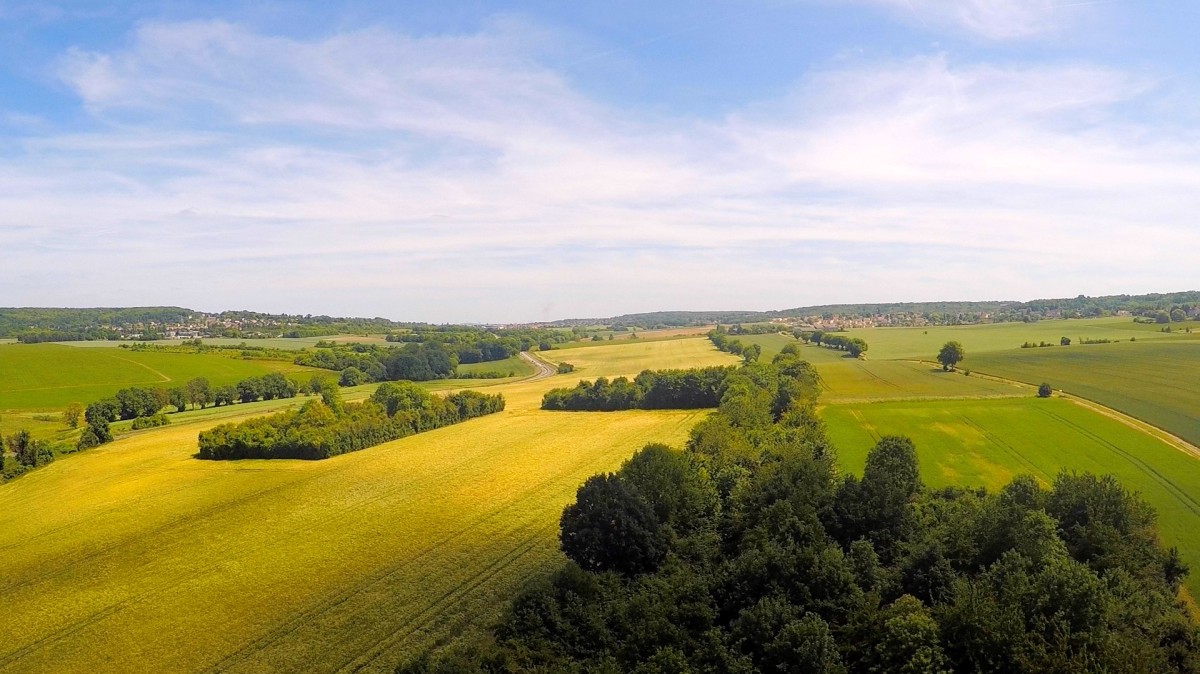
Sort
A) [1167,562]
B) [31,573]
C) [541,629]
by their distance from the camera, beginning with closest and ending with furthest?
[541,629] → [1167,562] → [31,573]

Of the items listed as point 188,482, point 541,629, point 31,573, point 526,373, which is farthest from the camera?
point 526,373

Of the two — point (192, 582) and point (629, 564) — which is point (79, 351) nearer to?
point (192, 582)

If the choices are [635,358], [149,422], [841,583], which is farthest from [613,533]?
[635,358]

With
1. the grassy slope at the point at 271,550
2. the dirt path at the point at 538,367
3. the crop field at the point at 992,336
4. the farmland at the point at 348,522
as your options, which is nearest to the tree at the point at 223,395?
the farmland at the point at 348,522

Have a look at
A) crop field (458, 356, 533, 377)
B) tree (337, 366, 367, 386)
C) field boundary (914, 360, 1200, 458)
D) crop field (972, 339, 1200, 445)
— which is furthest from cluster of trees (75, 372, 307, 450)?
crop field (972, 339, 1200, 445)

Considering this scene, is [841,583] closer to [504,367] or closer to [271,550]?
[271,550]

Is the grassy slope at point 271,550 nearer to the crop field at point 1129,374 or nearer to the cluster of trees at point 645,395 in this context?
the cluster of trees at point 645,395

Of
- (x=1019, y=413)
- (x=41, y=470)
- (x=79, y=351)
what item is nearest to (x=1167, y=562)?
(x=1019, y=413)
